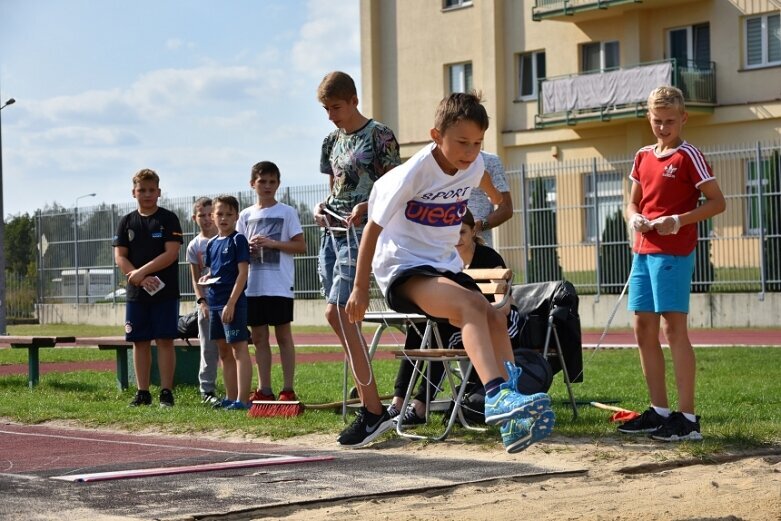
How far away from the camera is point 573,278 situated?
26844 mm

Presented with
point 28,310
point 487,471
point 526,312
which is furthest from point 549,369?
point 28,310

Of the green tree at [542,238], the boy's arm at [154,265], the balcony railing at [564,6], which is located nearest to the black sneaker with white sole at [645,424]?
the boy's arm at [154,265]

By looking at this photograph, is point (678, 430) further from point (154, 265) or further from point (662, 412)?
point (154, 265)

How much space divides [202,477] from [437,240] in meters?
1.72

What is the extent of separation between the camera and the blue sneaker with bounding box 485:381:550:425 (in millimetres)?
5750

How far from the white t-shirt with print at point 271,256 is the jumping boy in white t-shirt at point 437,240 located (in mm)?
3739

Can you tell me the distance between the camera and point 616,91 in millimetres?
34531

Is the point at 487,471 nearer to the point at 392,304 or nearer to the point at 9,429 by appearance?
the point at 392,304

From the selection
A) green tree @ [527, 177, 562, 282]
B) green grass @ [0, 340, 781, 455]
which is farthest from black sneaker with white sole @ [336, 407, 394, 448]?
green tree @ [527, 177, 562, 282]

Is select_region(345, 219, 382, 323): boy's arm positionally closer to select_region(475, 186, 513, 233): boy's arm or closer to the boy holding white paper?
select_region(475, 186, 513, 233): boy's arm

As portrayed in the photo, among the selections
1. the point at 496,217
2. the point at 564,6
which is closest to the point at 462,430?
the point at 496,217

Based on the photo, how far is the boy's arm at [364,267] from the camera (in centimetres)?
645

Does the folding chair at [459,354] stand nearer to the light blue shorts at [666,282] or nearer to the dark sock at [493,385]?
the light blue shorts at [666,282]

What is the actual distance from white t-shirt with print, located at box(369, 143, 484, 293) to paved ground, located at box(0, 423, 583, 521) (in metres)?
1.03
